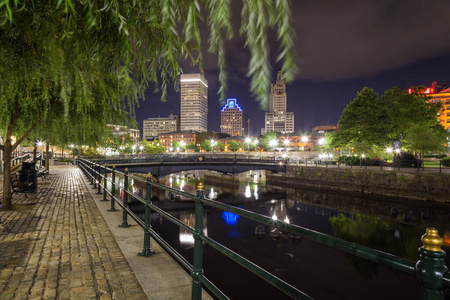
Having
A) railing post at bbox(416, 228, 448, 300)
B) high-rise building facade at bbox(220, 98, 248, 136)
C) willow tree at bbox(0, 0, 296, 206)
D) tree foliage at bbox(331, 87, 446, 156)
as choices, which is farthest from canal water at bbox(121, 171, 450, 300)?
tree foliage at bbox(331, 87, 446, 156)

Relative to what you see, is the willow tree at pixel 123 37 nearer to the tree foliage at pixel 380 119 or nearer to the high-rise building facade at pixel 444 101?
the tree foliage at pixel 380 119

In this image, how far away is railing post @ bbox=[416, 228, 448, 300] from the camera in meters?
1.07

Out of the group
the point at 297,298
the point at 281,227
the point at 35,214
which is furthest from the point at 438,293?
the point at 35,214

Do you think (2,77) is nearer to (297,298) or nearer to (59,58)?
(59,58)

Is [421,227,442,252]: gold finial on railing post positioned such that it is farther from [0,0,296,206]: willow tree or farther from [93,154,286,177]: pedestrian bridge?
[93,154,286,177]: pedestrian bridge

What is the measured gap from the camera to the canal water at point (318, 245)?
13125mm

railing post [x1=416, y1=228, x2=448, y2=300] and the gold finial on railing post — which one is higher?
the gold finial on railing post

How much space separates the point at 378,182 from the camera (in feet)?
105

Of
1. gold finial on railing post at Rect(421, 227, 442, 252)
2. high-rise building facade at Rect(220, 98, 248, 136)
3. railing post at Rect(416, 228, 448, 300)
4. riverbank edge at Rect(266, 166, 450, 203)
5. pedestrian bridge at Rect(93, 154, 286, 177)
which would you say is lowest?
riverbank edge at Rect(266, 166, 450, 203)

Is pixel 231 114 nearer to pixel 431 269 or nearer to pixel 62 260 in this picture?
pixel 62 260

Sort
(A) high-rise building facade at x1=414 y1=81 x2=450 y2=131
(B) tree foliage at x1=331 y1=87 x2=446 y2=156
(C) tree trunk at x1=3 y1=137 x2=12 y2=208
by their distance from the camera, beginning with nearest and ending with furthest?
(C) tree trunk at x1=3 y1=137 x2=12 y2=208
(B) tree foliage at x1=331 y1=87 x2=446 y2=156
(A) high-rise building facade at x1=414 y1=81 x2=450 y2=131

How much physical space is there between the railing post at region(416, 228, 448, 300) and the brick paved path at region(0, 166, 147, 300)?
3.11 meters

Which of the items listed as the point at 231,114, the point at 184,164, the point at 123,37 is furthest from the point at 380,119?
the point at 123,37

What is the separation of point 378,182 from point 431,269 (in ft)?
117
